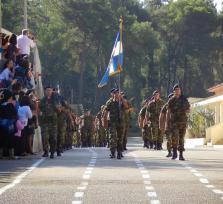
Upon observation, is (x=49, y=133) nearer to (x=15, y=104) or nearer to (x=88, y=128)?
(x=15, y=104)

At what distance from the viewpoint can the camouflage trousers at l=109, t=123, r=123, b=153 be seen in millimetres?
24047

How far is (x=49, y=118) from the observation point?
81.6 feet

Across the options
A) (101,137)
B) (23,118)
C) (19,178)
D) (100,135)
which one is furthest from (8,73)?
(101,137)

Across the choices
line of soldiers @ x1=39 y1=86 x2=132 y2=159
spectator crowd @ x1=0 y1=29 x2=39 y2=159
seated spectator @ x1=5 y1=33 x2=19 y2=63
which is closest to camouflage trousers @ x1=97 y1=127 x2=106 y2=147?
spectator crowd @ x1=0 y1=29 x2=39 y2=159

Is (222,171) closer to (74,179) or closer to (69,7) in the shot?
(74,179)

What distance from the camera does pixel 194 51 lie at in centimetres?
9200

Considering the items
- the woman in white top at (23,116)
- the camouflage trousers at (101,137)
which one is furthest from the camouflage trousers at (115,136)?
the camouflage trousers at (101,137)

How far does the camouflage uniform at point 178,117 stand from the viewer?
2381 cm

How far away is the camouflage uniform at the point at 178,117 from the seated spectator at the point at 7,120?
166 inches

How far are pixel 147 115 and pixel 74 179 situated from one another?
1639 cm

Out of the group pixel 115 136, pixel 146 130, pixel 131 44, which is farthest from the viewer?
pixel 131 44

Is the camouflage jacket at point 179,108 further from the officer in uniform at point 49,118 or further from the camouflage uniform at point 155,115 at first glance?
the camouflage uniform at point 155,115

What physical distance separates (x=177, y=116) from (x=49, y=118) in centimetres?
358

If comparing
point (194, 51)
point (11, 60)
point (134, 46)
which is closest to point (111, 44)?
point (134, 46)
